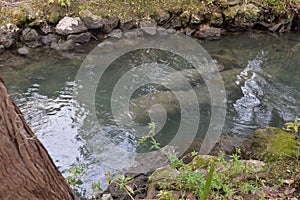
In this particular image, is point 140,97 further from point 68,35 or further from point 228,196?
point 228,196

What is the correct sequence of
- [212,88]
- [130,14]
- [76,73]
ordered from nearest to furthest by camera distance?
[212,88] < [76,73] < [130,14]

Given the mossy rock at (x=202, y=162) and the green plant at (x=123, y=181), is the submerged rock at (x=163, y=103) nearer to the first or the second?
the mossy rock at (x=202, y=162)

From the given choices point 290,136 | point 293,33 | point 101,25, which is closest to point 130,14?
point 101,25

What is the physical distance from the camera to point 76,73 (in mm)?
7523

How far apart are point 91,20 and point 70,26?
0.57m

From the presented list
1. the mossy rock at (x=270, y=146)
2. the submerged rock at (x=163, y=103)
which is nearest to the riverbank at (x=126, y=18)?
the submerged rock at (x=163, y=103)

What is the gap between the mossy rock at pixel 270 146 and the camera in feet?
12.3

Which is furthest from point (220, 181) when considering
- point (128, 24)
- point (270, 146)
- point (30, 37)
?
point (128, 24)

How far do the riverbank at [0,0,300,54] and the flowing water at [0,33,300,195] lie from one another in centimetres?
43

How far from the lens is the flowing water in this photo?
17.0 feet

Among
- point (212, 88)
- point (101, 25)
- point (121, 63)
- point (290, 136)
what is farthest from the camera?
point (101, 25)

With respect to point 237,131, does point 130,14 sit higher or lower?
higher

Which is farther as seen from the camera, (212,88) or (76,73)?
(76,73)

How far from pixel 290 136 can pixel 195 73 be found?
12.2 feet
